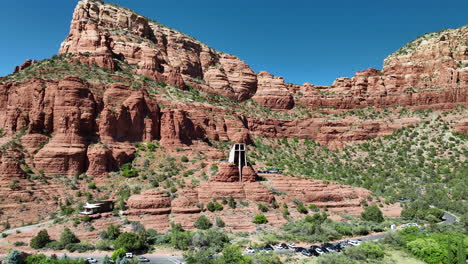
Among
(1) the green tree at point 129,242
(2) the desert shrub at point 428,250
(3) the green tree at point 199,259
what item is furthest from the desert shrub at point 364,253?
(1) the green tree at point 129,242

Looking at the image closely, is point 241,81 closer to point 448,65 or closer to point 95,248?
point 448,65

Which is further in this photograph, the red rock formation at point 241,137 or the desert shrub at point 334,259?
the red rock formation at point 241,137

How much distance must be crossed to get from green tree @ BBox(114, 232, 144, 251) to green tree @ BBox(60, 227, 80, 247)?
13.9 feet

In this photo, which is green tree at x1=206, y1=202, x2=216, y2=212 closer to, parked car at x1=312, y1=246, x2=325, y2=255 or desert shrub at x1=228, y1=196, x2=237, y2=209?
desert shrub at x1=228, y1=196, x2=237, y2=209

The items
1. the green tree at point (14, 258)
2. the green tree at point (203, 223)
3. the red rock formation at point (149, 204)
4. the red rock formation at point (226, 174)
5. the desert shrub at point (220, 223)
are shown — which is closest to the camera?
the green tree at point (14, 258)

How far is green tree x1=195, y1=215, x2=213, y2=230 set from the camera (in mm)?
31688

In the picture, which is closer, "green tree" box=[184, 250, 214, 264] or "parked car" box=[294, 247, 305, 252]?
"green tree" box=[184, 250, 214, 264]

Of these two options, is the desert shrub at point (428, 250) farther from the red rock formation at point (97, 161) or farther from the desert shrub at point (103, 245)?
the red rock formation at point (97, 161)

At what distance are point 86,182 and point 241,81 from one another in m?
53.6

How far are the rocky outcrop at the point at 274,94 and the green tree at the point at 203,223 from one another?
2043 inches

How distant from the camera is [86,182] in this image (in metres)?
37.7

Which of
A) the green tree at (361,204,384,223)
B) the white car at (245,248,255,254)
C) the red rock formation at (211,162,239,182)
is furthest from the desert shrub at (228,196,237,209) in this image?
the green tree at (361,204,384,223)

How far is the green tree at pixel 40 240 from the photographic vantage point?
26.0 meters

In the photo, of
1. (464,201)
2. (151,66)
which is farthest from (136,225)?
(464,201)
